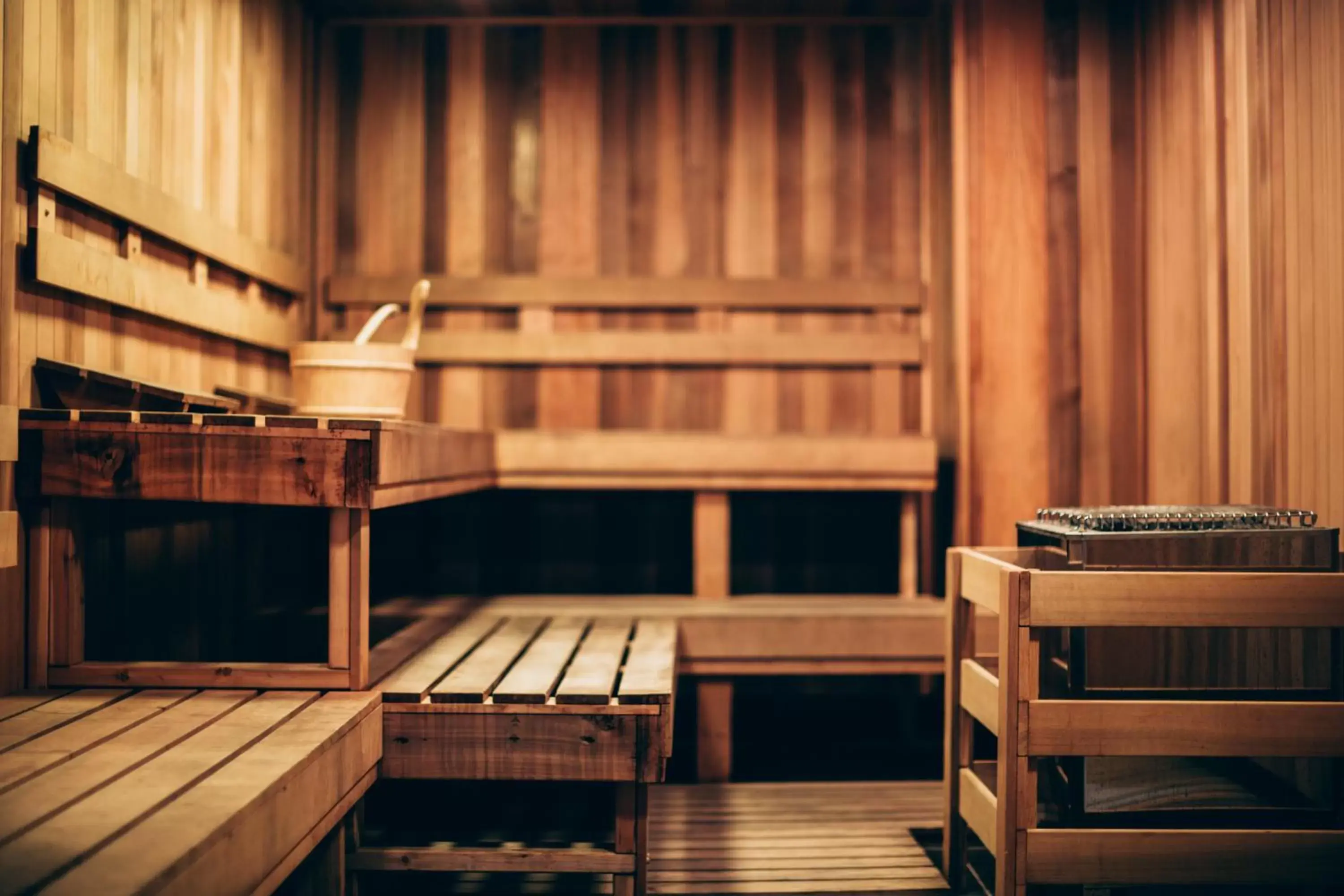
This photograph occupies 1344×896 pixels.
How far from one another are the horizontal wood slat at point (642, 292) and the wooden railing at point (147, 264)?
1.38ft

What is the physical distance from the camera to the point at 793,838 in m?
3.14

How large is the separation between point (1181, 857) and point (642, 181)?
307 centimetres

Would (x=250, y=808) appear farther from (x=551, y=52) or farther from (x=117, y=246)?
(x=551, y=52)

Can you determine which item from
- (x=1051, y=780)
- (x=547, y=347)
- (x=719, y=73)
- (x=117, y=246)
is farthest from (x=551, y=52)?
(x=1051, y=780)

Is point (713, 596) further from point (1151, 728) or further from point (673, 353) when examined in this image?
point (1151, 728)

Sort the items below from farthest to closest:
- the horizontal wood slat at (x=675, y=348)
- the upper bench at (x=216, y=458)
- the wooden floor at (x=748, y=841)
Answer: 1. the horizontal wood slat at (x=675, y=348)
2. the wooden floor at (x=748, y=841)
3. the upper bench at (x=216, y=458)

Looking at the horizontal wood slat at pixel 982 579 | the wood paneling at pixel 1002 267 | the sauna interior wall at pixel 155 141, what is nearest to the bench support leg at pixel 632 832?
the horizontal wood slat at pixel 982 579

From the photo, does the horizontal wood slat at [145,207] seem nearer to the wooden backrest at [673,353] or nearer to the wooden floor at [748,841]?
the wooden backrest at [673,353]

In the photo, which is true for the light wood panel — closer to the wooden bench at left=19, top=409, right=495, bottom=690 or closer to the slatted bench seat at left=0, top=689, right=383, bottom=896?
the wooden bench at left=19, top=409, right=495, bottom=690

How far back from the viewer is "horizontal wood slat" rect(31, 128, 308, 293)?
243 cm

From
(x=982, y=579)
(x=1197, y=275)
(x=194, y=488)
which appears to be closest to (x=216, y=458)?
(x=194, y=488)

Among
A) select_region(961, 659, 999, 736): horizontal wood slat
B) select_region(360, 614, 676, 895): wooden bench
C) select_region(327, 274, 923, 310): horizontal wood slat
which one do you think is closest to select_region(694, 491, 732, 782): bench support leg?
select_region(327, 274, 923, 310): horizontal wood slat

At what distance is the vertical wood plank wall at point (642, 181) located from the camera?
14.2 feet

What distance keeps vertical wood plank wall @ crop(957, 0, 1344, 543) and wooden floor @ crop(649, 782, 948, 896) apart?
1069 millimetres
